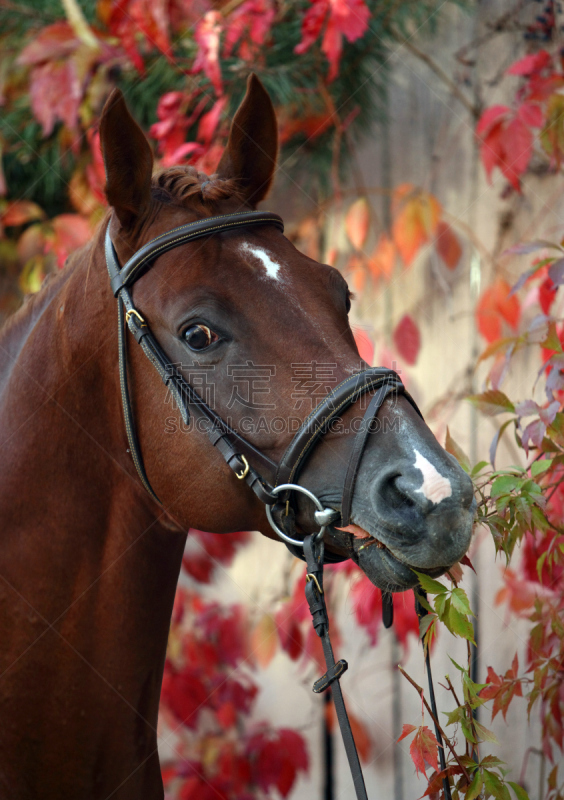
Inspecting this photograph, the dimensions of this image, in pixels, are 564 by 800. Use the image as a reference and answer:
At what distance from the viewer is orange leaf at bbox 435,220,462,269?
2.88 meters

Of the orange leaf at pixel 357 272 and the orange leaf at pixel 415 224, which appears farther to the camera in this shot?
the orange leaf at pixel 357 272

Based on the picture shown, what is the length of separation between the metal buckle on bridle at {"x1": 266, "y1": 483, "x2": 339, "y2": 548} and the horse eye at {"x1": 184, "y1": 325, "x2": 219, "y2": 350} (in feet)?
1.13

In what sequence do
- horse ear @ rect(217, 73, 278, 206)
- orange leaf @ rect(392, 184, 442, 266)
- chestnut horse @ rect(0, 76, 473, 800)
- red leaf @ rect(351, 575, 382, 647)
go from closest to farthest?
chestnut horse @ rect(0, 76, 473, 800) < horse ear @ rect(217, 73, 278, 206) < red leaf @ rect(351, 575, 382, 647) < orange leaf @ rect(392, 184, 442, 266)

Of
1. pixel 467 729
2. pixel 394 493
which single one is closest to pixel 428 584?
pixel 394 493

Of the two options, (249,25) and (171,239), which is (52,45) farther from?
(171,239)

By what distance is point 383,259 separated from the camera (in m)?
2.90

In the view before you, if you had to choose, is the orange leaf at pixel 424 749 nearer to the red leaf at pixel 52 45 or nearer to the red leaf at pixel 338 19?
the red leaf at pixel 338 19

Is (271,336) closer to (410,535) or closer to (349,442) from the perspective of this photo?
(349,442)

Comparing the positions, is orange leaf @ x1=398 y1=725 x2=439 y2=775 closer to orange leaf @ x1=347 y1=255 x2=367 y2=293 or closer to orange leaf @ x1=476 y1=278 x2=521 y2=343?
orange leaf @ x1=476 y1=278 x2=521 y2=343

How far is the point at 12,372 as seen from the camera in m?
1.71

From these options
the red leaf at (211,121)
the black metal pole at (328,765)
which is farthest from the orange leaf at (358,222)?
the black metal pole at (328,765)

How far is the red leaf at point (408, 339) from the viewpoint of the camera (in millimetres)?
2852

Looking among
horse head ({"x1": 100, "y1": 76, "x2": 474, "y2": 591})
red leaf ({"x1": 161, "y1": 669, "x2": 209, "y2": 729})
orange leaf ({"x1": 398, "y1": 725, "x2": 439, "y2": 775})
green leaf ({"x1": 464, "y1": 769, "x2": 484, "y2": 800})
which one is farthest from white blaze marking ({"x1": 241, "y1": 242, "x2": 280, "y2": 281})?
red leaf ({"x1": 161, "y1": 669, "x2": 209, "y2": 729})

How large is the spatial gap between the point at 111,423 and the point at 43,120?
1624 mm
